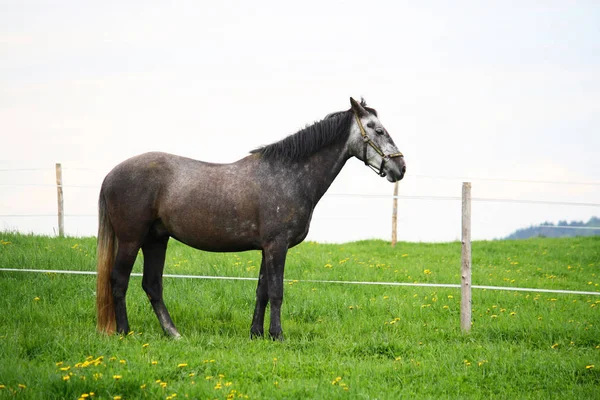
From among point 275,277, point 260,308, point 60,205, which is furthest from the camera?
point 60,205

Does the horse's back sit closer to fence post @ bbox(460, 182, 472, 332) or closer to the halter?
the halter

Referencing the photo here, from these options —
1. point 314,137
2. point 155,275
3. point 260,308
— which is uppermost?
point 314,137

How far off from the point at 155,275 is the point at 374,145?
124 inches

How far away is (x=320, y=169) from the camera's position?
296 inches

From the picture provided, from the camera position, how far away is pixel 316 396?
537cm

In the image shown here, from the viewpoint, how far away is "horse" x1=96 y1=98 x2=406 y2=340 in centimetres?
734

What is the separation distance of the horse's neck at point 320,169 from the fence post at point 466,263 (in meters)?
1.99

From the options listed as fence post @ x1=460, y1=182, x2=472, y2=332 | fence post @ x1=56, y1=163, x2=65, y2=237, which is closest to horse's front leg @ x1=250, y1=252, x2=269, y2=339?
fence post @ x1=460, y1=182, x2=472, y2=332

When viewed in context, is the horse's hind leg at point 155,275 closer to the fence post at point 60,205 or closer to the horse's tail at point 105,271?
the horse's tail at point 105,271

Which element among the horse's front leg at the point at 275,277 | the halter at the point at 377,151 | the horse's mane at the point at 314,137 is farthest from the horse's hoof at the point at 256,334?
the halter at the point at 377,151

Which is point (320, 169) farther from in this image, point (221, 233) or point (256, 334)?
point (256, 334)

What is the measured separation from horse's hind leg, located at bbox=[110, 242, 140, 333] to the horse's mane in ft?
6.59

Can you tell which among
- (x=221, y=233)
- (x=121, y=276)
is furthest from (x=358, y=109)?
(x=121, y=276)

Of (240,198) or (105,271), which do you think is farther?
(105,271)
